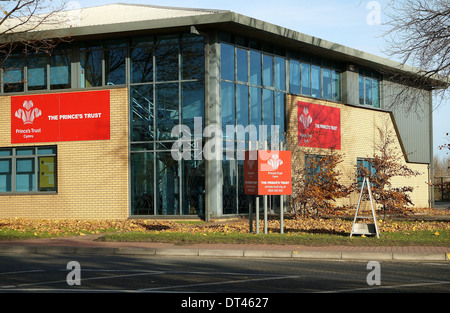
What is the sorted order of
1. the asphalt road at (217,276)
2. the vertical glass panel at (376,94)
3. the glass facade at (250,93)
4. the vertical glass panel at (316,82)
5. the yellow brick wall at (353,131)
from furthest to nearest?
the vertical glass panel at (376,94) → the vertical glass panel at (316,82) → the yellow brick wall at (353,131) → the glass facade at (250,93) → the asphalt road at (217,276)

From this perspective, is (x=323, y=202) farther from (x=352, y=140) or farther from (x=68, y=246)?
(x=68, y=246)

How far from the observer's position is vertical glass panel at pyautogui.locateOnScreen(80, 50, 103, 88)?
25.0 m

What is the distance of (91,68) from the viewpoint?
2512 centimetres

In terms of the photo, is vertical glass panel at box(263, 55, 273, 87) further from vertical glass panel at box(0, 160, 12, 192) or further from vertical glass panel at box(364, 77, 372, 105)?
vertical glass panel at box(0, 160, 12, 192)

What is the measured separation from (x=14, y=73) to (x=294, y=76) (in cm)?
1245

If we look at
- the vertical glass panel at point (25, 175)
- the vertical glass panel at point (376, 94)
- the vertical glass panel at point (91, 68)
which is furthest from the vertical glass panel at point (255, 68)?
the vertical glass panel at point (376, 94)

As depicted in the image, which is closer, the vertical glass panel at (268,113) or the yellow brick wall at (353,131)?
the vertical glass panel at (268,113)

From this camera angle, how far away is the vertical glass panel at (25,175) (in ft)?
84.6

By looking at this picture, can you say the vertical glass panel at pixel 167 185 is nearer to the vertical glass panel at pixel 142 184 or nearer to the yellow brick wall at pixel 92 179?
the vertical glass panel at pixel 142 184

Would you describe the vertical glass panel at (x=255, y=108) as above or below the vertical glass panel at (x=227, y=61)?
below

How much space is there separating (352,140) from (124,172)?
1279cm

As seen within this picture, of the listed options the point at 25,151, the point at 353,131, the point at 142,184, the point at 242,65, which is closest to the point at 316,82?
the point at 353,131

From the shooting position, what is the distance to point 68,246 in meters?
15.2

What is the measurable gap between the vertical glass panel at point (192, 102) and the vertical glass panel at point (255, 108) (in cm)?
269
